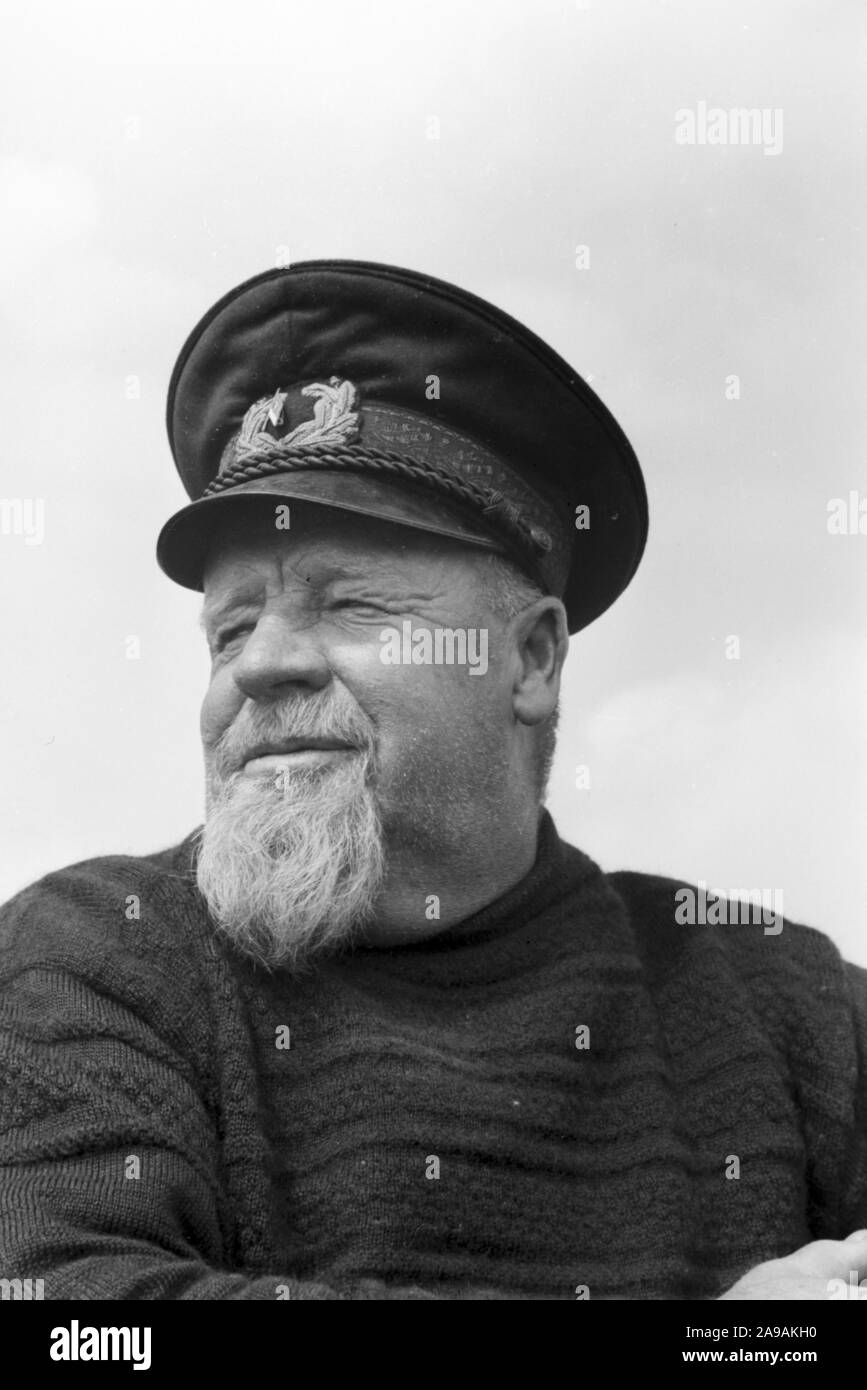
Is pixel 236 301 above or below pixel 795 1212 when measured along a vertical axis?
above

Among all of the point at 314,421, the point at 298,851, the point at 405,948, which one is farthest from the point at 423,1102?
the point at 314,421

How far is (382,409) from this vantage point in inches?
121

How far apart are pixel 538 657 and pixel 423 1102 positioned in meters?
0.88

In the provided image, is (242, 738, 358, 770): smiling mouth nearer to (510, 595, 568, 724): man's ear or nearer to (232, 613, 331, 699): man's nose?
(232, 613, 331, 699): man's nose

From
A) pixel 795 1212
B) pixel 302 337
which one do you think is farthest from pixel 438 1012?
pixel 302 337

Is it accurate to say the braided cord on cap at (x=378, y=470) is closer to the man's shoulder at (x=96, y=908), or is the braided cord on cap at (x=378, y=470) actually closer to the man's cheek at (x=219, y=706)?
the man's cheek at (x=219, y=706)

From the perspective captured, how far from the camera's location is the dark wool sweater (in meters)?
2.51

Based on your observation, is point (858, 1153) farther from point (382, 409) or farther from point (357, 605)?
point (382, 409)

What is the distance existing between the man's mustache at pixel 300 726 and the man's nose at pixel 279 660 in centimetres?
3

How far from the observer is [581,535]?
3363 millimetres

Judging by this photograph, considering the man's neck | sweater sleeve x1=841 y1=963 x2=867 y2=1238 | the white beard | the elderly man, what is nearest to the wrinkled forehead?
the elderly man
